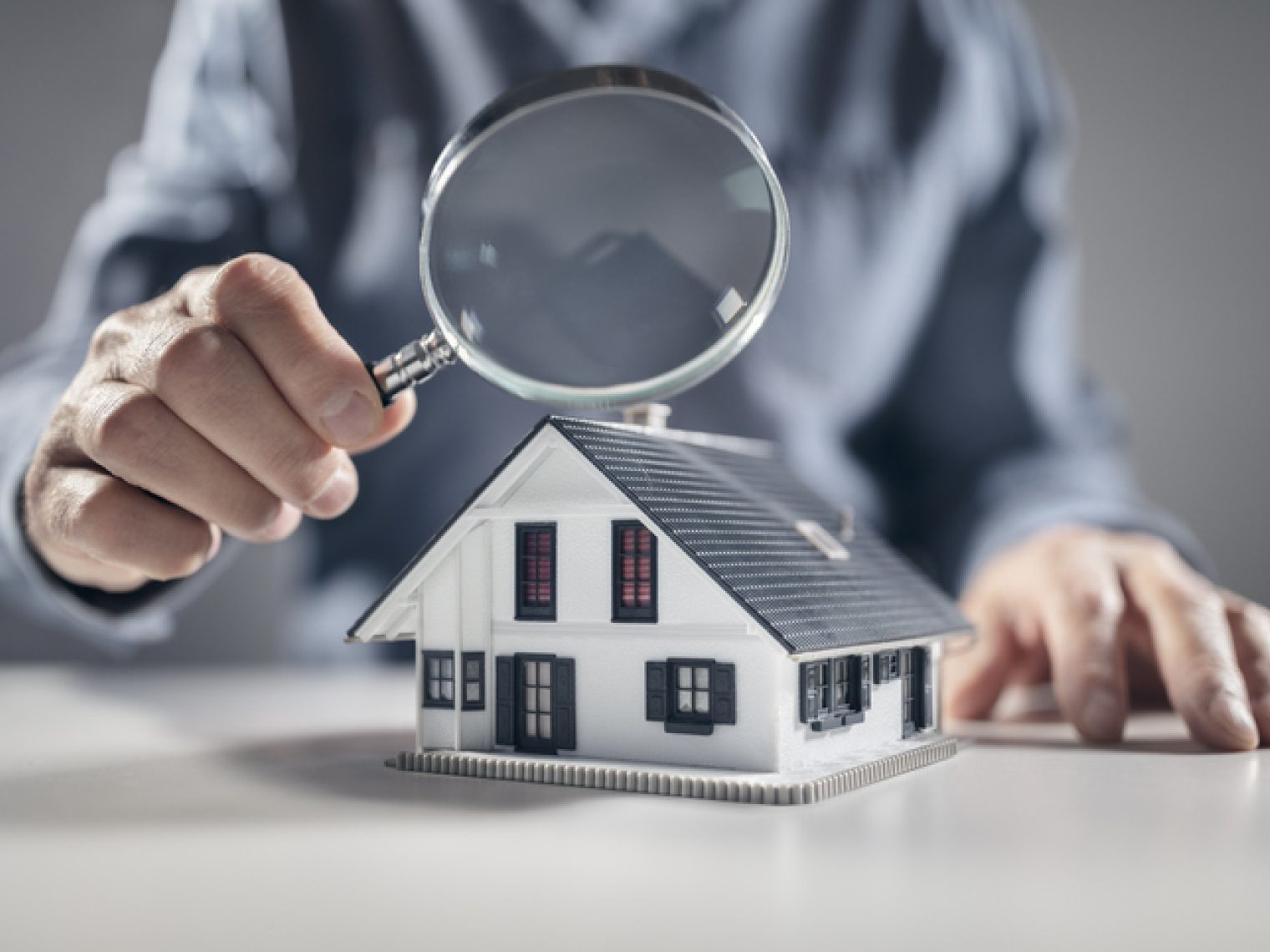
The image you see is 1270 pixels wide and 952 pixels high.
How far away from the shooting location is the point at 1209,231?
691 cm

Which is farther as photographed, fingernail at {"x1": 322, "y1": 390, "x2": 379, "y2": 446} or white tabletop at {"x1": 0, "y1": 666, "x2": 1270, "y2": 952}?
fingernail at {"x1": 322, "y1": 390, "x2": 379, "y2": 446}

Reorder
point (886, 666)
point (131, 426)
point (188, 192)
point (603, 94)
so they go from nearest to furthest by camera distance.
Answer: point (603, 94) → point (131, 426) → point (886, 666) → point (188, 192)

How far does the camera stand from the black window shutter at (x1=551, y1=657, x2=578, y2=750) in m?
3.35

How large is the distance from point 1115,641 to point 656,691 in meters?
A: 1.57

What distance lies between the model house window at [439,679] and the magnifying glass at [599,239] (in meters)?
1.22

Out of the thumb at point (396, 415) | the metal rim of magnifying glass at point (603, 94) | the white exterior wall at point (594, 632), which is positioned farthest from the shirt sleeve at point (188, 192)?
the metal rim of magnifying glass at point (603, 94)

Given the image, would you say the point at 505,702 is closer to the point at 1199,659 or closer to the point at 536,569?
the point at 536,569

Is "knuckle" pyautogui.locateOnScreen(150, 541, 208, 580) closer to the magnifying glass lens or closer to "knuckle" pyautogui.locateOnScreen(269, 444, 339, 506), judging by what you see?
"knuckle" pyautogui.locateOnScreen(269, 444, 339, 506)

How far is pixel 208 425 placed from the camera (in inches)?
114

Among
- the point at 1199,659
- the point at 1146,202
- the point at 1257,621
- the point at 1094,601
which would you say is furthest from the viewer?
the point at 1146,202

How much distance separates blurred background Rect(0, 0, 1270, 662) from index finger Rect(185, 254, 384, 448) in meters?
4.37

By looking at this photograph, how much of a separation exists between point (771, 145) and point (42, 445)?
358cm

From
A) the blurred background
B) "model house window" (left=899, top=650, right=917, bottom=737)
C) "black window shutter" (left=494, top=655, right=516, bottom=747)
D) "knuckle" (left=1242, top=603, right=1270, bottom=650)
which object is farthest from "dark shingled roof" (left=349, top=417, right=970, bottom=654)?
the blurred background

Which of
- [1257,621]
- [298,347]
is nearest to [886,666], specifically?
[1257,621]
